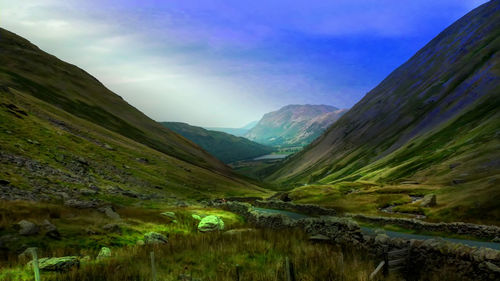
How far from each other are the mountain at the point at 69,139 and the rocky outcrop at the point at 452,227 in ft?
152

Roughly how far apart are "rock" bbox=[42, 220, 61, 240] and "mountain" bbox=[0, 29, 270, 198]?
12.4 metres

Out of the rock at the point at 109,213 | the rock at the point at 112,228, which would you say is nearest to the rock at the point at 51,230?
the rock at the point at 112,228

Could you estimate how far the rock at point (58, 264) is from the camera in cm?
1316

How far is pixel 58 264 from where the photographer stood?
43.8 ft

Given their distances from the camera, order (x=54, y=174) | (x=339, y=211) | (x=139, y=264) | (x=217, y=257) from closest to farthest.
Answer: (x=139, y=264) → (x=217, y=257) → (x=54, y=174) → (x=339, y=211)

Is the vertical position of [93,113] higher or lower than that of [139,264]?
higher

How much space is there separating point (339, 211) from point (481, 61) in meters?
166

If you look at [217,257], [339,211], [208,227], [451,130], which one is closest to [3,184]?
[208,227]

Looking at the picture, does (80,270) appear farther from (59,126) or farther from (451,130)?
(451,130)

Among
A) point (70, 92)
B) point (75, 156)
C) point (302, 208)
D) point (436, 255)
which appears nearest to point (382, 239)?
point (436, 255)

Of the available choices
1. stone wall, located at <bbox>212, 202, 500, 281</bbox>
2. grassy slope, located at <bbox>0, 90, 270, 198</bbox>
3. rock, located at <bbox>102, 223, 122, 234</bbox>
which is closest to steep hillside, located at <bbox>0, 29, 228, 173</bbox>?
grassy slope, located at <bbox>0, 90, 270, 198</bbox>

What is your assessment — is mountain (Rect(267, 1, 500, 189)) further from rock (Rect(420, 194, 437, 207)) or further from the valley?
rock (Rect(420, 194, 437, 207))

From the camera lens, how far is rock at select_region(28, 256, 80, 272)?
518 inches

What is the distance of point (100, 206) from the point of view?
3188 cm
